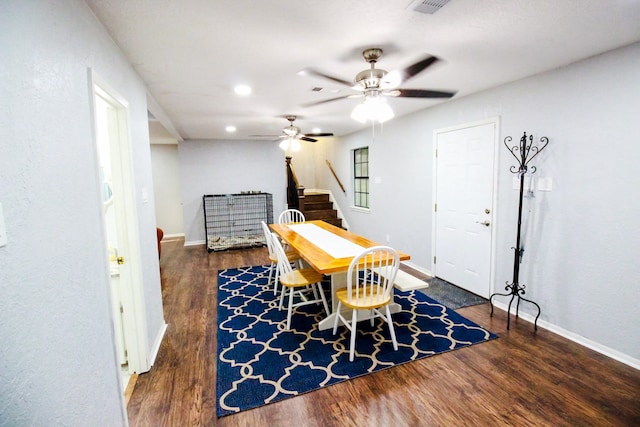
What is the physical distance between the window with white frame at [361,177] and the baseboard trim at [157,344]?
4.29 meters

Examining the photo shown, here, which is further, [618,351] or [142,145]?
[142,145]

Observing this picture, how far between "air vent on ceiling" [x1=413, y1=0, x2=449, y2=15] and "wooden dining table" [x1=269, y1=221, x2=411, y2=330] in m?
1.79

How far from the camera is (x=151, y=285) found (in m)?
2.59

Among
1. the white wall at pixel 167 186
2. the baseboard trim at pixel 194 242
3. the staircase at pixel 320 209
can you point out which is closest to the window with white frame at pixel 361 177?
the staircase at pixel 320 209

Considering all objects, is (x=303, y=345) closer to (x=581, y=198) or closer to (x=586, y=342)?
(x=586, y=342)

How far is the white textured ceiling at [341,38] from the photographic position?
1.65 m

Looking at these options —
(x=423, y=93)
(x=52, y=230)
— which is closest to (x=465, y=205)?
(x=423, y=93)

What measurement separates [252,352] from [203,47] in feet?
7.75

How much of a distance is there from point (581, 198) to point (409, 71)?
5.87ft

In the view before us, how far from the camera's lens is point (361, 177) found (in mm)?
6387

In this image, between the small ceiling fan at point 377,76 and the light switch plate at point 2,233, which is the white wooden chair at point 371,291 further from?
the light switch plate at point 2,233

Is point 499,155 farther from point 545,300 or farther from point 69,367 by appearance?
point 69,367

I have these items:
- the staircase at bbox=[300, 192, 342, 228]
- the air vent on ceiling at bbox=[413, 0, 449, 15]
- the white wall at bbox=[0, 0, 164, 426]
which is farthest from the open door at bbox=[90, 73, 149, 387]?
the staircase at bbox=[300, 192, 342, 228]

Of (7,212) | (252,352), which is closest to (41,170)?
(7,212)
